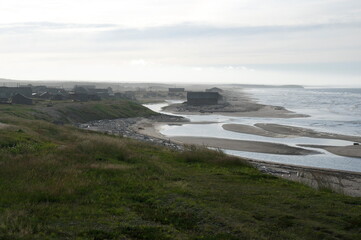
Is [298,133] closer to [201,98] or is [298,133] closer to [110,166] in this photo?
[110,166]

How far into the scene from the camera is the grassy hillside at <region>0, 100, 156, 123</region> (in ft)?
170

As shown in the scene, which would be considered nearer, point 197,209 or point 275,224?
point 275,224

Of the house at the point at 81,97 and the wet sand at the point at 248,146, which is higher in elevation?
the house at the point at 81,97

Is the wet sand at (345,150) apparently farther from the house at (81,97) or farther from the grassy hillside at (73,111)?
the house at (81,97)

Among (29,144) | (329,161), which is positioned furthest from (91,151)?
(329,161)

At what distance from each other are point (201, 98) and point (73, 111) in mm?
41773

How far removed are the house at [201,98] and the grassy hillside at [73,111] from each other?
21.7m

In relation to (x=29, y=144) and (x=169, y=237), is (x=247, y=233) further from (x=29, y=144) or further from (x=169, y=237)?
(x=29, y=144)

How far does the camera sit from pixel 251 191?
618 inches

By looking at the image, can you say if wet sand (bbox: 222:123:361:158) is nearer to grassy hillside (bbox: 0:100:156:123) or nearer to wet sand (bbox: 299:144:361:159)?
wet sand (bbox: 299:144:361:159)

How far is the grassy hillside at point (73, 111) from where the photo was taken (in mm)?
51900

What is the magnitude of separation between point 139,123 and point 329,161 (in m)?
34.6

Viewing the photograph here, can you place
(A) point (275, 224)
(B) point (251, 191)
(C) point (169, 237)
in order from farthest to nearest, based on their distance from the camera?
(B) point (251, 191)
(A) point (275, 224)
(C) point (169, 237)

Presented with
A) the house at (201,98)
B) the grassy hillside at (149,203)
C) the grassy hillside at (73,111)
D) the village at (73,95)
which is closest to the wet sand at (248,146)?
the grassy hillside at (149,203)
